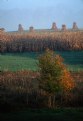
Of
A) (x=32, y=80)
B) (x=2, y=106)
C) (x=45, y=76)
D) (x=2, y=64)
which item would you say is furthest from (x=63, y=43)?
(x=2, y=106)

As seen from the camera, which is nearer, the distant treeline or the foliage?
the foliage

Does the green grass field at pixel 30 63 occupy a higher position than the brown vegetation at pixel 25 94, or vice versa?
the green grass field at pixel 30 63

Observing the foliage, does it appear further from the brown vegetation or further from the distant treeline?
the distant treeline

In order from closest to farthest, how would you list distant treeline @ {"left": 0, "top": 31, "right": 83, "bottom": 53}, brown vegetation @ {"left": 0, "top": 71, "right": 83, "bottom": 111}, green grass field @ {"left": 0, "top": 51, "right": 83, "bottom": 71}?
brown vegetation @ {"left": 0, "top": 71, "right": 83, "bottom": 111}, green grass field @ {"left": 0, "top": 51, "right": 83, "bottom": 71}, distant treeline @ {"left": 0, "top": 31, "right": 83, "bottom": 53}

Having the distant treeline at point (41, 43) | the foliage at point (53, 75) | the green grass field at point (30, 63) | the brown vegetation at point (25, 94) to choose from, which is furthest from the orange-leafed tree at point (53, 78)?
the distant treeline at point (41, 43)

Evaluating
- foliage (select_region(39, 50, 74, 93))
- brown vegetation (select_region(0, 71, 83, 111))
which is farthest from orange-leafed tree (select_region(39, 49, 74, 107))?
brown vegetation (select_region(0, 71, 83, 111))

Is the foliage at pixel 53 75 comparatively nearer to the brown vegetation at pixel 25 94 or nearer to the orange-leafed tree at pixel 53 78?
the orange-leafed tree at pixel 53 78

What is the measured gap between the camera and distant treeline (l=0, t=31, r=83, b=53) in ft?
214

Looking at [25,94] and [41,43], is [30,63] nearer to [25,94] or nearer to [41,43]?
[25,94]

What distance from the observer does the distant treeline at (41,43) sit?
214ft

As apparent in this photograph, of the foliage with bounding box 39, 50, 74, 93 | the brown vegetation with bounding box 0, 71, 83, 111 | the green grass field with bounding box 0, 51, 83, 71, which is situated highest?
the foliage with bounding box 39, 50, 74, 93

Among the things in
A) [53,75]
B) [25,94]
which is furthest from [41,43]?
[53,75]

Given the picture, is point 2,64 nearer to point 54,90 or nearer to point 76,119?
point 54,90

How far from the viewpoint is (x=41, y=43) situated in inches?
2653
